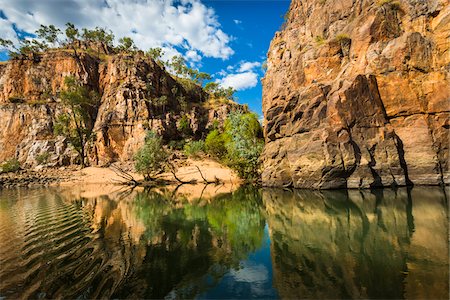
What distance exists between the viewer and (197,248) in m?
12.6

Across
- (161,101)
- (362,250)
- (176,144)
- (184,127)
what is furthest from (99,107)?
(362,250)

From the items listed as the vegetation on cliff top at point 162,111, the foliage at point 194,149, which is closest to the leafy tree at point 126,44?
the vegetation on cliff top at point 162,111

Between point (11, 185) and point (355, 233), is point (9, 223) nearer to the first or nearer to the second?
point (355, 233)

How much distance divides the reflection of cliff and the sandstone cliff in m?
59.0

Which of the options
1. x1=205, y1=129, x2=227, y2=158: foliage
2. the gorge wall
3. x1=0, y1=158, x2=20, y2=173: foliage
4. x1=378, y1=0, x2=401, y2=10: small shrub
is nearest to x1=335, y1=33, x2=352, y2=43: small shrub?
the gorge wall

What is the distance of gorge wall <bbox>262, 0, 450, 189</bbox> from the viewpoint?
2939 centimetres

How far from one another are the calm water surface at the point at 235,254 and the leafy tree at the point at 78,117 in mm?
53197

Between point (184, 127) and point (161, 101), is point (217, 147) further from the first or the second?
point (161, 101)

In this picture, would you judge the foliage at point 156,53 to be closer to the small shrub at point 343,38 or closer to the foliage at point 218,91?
the foliage at point 218,91

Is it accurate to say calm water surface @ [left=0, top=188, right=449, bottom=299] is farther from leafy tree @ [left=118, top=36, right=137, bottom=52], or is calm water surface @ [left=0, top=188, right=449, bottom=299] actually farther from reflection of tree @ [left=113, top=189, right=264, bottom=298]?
leafy tree @ [left=118, top=36, right=137, bottom=52]

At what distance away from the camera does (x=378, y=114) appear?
103 feet

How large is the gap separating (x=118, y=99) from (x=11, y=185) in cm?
3351

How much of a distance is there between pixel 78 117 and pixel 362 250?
8182 centimetres

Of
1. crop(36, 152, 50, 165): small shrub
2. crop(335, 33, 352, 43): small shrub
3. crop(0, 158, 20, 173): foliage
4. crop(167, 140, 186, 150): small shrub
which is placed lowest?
crop(0, 158, 20, 173): foliage
